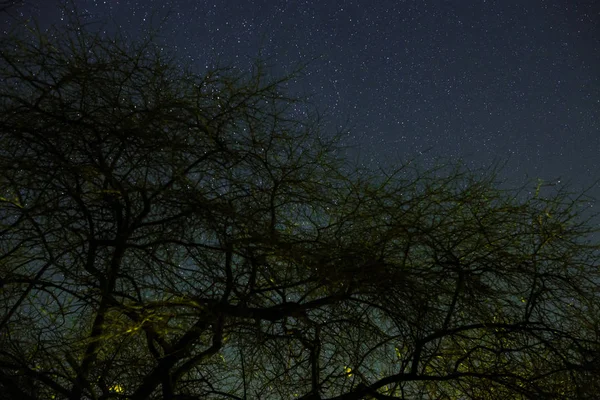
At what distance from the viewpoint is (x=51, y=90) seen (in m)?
4.31

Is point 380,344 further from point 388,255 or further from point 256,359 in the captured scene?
point 256,359

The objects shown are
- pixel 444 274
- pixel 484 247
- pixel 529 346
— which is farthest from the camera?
pixel 484 247

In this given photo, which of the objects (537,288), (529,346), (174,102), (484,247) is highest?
(174,102)

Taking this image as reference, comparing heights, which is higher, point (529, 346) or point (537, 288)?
point (537, 288)

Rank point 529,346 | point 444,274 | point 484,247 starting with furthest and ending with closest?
point 484,247, point 444,274, point 529,346

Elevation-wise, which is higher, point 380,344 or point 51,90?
point 51,90

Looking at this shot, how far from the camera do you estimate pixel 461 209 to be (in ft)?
15.3

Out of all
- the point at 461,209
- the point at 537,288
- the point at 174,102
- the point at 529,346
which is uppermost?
the point at 174,102

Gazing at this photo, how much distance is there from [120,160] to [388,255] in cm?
193

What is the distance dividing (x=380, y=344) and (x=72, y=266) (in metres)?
2.05

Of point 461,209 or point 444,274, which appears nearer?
point 444,274

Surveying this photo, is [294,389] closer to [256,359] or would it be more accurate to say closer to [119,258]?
[256,359]

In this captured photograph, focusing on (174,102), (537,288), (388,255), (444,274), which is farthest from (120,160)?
(537,288)

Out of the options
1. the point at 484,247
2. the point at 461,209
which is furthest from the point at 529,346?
the point at 461,209
